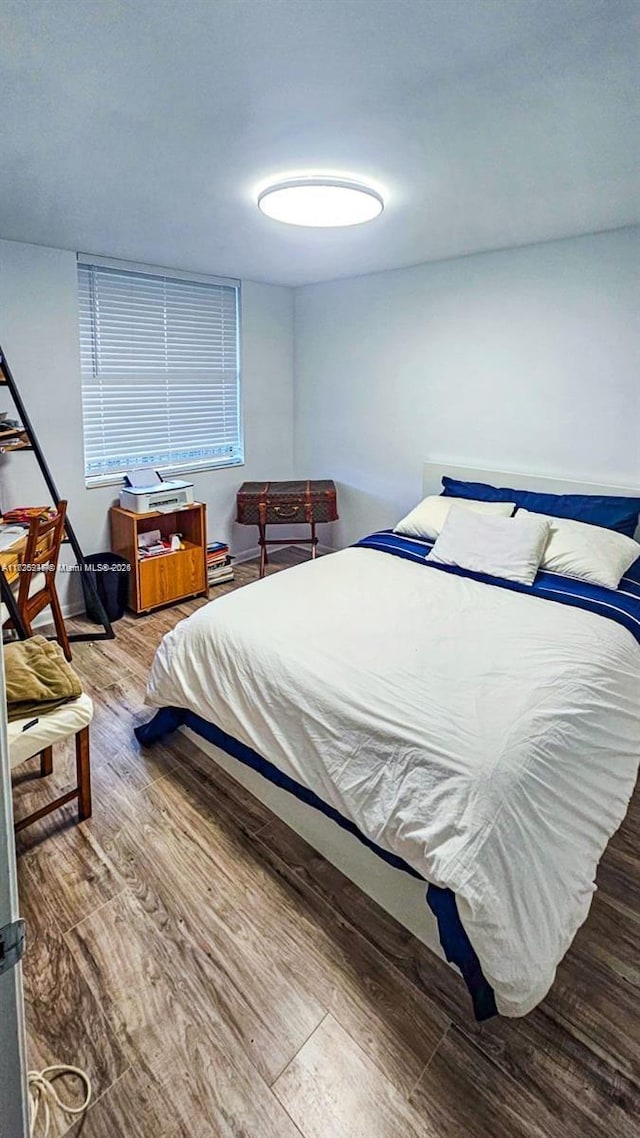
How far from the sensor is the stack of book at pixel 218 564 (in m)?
4.20

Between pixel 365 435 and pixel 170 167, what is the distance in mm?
2534

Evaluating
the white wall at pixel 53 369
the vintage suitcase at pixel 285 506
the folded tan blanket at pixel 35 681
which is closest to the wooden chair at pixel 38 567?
the folded tan blanket at pixel 35 681

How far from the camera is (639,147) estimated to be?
1.86m

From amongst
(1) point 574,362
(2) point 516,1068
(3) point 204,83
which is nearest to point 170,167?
(3) point 204,83

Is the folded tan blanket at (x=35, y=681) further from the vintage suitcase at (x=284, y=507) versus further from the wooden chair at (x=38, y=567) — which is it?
the vintage suitcase at (x=284, y=507)

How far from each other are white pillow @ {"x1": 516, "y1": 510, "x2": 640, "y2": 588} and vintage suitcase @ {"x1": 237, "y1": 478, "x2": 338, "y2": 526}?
178cm

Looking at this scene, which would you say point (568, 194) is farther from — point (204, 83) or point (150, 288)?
point (150, 288)

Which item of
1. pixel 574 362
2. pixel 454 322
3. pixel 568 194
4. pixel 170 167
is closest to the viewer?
pixel 170 167

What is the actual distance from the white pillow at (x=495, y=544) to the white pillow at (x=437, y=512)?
0.45ft

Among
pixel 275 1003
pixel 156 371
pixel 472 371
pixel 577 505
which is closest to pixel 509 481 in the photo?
pixel 577 505

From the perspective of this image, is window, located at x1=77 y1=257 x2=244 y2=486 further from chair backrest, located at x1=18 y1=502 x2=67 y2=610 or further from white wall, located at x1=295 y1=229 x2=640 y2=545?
chair backrest, located at x1=18 y1=502 x2=67 y2=610

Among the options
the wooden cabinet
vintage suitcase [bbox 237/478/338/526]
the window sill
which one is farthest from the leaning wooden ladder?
vintage suitcase [bbox 237/478/338/526]

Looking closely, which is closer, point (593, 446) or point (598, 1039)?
point (598, 1039)

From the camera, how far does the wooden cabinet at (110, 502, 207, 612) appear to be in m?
3.65
